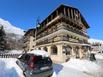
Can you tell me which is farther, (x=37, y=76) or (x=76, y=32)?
(x=76, y=32)

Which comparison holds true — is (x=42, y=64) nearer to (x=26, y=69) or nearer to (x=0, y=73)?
(x=26, y=69)

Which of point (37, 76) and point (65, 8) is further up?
point (65, 8)

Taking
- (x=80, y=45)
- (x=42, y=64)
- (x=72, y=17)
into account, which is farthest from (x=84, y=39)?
(x=42, y=64)

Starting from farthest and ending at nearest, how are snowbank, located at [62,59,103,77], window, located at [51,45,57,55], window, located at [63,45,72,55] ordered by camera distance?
window, located at [51,45,57,55] < window, located at [63,45,72,55] < snowbank, located at [62,59,103,77]

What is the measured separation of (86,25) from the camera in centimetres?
4209

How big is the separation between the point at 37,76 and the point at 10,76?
203 centimetres

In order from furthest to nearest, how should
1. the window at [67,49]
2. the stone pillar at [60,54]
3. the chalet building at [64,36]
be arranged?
the chalet building at [64,36], the window at [67,49], the stone pillar at [60,54]

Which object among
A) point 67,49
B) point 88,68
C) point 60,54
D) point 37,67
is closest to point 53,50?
point 67,49

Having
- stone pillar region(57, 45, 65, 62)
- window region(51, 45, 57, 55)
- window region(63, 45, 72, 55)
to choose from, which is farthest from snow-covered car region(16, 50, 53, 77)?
window region(51, 45, 57, 55)

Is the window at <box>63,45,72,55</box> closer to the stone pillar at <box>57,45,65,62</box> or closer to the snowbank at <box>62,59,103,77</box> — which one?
the stone pillar at <box>57,45,65,62</box>

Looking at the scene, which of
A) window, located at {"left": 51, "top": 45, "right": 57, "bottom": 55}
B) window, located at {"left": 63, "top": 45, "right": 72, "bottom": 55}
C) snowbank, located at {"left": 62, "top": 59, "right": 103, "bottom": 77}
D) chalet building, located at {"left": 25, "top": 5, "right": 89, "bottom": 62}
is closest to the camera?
snowbank, located at {"left": 62, "top": 59, "right": 103, "bottom": 77}

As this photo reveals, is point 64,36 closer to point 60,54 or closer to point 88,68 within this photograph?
point 60,54

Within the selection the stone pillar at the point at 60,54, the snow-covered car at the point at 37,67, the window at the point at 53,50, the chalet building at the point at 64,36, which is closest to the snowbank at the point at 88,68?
the snow-covered car at the point at 37,67

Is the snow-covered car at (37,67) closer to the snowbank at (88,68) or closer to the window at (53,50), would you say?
the snowbank at (88,68)
